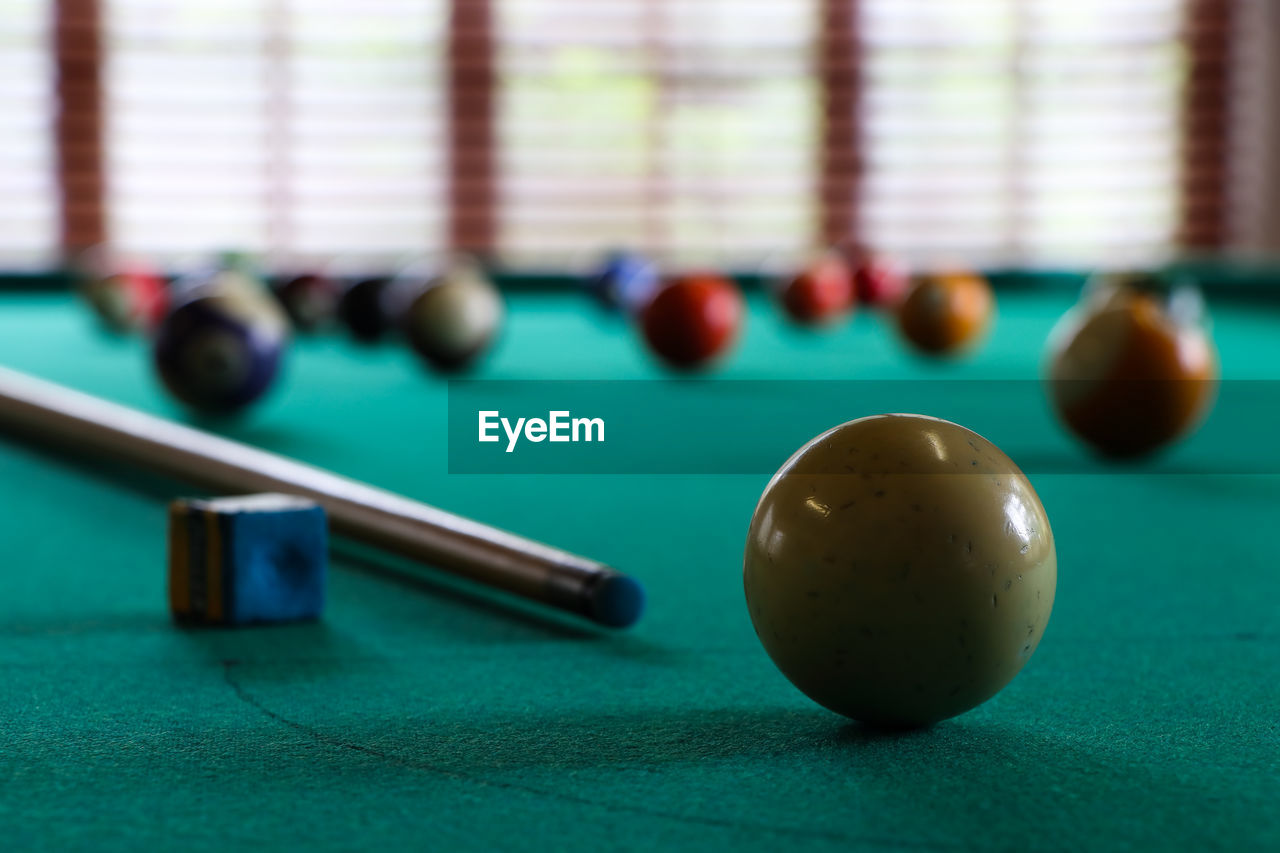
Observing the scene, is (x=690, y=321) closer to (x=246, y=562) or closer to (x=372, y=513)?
(x=372, y=513)

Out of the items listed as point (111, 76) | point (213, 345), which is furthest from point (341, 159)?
point (213, 345)

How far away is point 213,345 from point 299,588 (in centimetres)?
167

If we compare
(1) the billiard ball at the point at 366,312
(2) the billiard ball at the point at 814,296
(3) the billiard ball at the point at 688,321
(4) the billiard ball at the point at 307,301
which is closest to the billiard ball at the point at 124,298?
(4) the billiard ball at the point at 307,301

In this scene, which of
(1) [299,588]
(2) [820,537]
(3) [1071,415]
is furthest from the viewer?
(3) [1071,415]

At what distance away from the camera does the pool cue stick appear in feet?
5.33

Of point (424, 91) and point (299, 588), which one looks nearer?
point (299, 588)

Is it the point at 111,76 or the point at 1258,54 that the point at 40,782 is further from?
the point at 1258,54

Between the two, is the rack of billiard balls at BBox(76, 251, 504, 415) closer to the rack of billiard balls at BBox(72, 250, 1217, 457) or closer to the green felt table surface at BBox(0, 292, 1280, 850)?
the rack of billiard balls at BBox(72, 250, 1217, 457)

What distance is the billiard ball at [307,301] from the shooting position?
529cm

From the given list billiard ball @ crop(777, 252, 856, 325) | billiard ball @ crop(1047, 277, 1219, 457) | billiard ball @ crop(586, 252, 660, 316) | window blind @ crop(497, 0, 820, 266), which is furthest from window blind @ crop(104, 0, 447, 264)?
billiard ball @ crop(1047, 277, 1219, 457)

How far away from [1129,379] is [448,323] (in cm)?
193

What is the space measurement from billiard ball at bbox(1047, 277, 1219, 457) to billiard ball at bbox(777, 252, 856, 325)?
2.51 metres

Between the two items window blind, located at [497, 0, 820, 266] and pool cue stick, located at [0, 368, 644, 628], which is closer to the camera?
pool cue stick, located at [0, 368, 644, 628]

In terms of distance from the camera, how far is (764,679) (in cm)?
147
